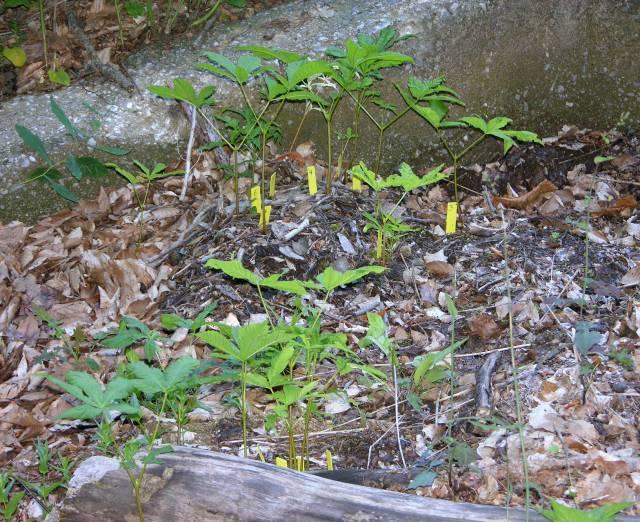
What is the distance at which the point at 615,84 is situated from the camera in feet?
15.4

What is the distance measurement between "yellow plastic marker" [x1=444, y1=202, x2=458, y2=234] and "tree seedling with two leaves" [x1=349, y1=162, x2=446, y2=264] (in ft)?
0.64

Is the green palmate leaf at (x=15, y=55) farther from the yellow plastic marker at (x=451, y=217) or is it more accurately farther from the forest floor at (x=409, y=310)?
the yellow plastic marker at (x=451, y=217)

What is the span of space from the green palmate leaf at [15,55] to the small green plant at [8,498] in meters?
2.62

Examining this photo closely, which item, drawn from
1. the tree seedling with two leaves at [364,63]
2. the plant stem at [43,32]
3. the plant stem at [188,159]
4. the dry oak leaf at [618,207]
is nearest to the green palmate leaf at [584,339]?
the tree seedling with two leaves at [364,63]

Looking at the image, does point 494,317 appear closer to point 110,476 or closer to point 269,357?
point 269,357

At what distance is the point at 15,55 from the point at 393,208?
2.38 meters

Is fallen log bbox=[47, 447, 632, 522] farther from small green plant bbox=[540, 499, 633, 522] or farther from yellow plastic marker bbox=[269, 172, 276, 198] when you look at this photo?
yellow plastic marker bbox=[269, 172, 276, 198]

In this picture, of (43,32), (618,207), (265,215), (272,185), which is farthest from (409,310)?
(43,32)

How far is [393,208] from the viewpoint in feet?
11.7

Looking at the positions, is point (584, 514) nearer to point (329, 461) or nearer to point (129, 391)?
point (329, 461)

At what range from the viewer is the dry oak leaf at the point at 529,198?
4.14 meters

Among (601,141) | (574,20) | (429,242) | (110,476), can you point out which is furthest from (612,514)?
(574,20)

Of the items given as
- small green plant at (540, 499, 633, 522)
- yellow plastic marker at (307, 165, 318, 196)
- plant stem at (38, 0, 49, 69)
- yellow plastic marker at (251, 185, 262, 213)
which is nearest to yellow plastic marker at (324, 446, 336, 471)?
small green plant at (540, 499, 633, 522)

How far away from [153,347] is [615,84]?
3240 mm
